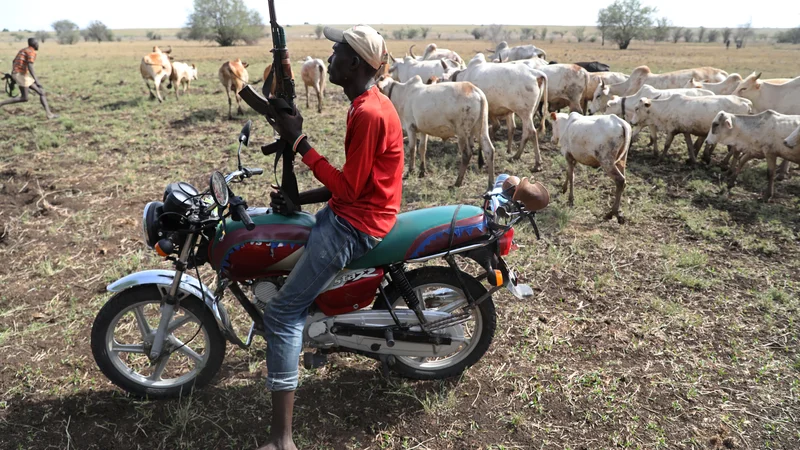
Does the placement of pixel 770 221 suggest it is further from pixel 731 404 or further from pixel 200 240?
pixel 200 240

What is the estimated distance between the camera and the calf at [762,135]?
7.58 metres

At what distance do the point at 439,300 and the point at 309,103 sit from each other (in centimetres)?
1331

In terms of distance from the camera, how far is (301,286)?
2.80m

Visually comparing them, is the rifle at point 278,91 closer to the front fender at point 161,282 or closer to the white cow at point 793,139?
the front fender at point 161,282

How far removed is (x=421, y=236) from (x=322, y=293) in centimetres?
75

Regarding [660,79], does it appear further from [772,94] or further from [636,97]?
[636,97]

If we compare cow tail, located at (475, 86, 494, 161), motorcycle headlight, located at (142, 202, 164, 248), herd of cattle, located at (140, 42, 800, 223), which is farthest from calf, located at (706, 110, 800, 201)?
motorcycle headlight, located at (142, 202, 164, 248)

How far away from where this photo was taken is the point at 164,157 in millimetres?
9461

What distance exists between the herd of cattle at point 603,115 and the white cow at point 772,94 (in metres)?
0.02

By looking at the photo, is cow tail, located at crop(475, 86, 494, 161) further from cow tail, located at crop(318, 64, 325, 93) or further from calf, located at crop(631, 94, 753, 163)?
cow tail, located at crop(318, 64, 325, 93)

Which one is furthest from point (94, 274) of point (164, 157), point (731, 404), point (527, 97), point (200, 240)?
point (527, 97)

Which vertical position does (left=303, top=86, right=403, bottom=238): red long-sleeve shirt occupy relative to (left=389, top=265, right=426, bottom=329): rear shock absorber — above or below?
above

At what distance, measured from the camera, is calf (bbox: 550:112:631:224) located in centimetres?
680

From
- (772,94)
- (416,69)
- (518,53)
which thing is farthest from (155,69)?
(772,94)
